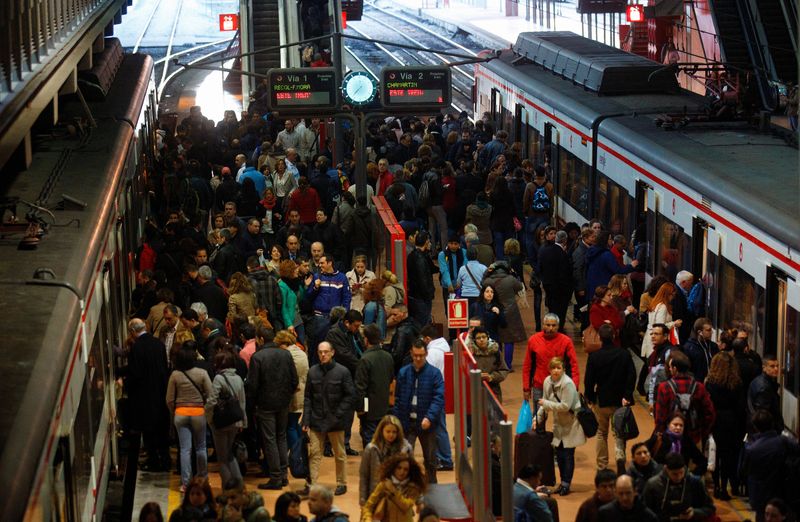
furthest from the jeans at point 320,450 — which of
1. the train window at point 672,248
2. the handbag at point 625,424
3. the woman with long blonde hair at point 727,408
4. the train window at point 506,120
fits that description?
the train window at point 506,120

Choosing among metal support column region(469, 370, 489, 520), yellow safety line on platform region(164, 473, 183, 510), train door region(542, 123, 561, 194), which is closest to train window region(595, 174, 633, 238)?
train door region(542, 123, 561, 194)

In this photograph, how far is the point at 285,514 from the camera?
1040 centimetres

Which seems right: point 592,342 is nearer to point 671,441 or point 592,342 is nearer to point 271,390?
point 671,441

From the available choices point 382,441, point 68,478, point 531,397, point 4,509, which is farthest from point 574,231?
point 4,509

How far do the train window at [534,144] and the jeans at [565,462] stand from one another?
13.8 m

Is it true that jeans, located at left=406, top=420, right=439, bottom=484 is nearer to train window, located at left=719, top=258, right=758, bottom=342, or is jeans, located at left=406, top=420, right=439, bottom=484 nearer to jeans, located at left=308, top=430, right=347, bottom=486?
jeans, located at left=308, top=430, right=347, bottom=486

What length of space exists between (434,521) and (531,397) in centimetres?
472

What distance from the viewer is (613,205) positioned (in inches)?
836

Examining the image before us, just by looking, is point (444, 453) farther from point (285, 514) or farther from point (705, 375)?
point (285, 514)

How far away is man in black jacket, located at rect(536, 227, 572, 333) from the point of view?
738 inches

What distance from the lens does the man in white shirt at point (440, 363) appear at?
14.2 metres

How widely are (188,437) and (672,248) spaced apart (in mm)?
6685

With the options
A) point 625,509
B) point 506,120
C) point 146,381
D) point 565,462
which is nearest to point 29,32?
point 146,381

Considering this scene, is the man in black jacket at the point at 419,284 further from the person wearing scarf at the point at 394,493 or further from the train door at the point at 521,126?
the train door at the point at 521,126
